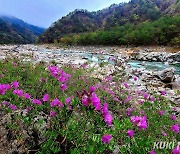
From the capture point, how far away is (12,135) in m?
3.13

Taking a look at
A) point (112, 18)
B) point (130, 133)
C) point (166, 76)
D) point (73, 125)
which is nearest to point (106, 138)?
point (130, 133)

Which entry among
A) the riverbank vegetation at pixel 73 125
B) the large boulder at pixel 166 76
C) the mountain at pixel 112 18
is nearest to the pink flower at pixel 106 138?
the riverbank vegetation at pixel 73 125

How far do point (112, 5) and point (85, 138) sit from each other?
634 feet

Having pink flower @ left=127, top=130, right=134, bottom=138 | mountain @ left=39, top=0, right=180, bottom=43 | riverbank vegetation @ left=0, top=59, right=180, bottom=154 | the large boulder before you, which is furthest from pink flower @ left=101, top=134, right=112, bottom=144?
mountain @ left=39, top=0, right=180, bottom=43

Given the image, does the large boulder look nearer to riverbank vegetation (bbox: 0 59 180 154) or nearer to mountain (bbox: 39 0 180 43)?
riverbank vegetation (bbox: 0 59 180 154)

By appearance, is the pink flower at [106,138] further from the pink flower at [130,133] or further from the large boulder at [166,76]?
the large boulder at [166,76]

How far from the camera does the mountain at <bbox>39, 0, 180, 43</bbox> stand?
120 m

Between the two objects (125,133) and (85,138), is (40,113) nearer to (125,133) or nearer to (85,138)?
(85,138)

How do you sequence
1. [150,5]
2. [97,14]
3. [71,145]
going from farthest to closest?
[97,14]
[150,5]
[71,145]

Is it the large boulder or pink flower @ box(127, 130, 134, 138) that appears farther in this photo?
the large boulder

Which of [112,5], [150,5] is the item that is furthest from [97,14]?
[150,5]

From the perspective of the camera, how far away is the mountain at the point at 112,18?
120062mm

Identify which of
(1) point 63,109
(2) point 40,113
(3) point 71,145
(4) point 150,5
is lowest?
(3) point 71,145

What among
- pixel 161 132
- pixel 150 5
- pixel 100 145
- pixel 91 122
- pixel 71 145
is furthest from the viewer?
pixel 150 5
